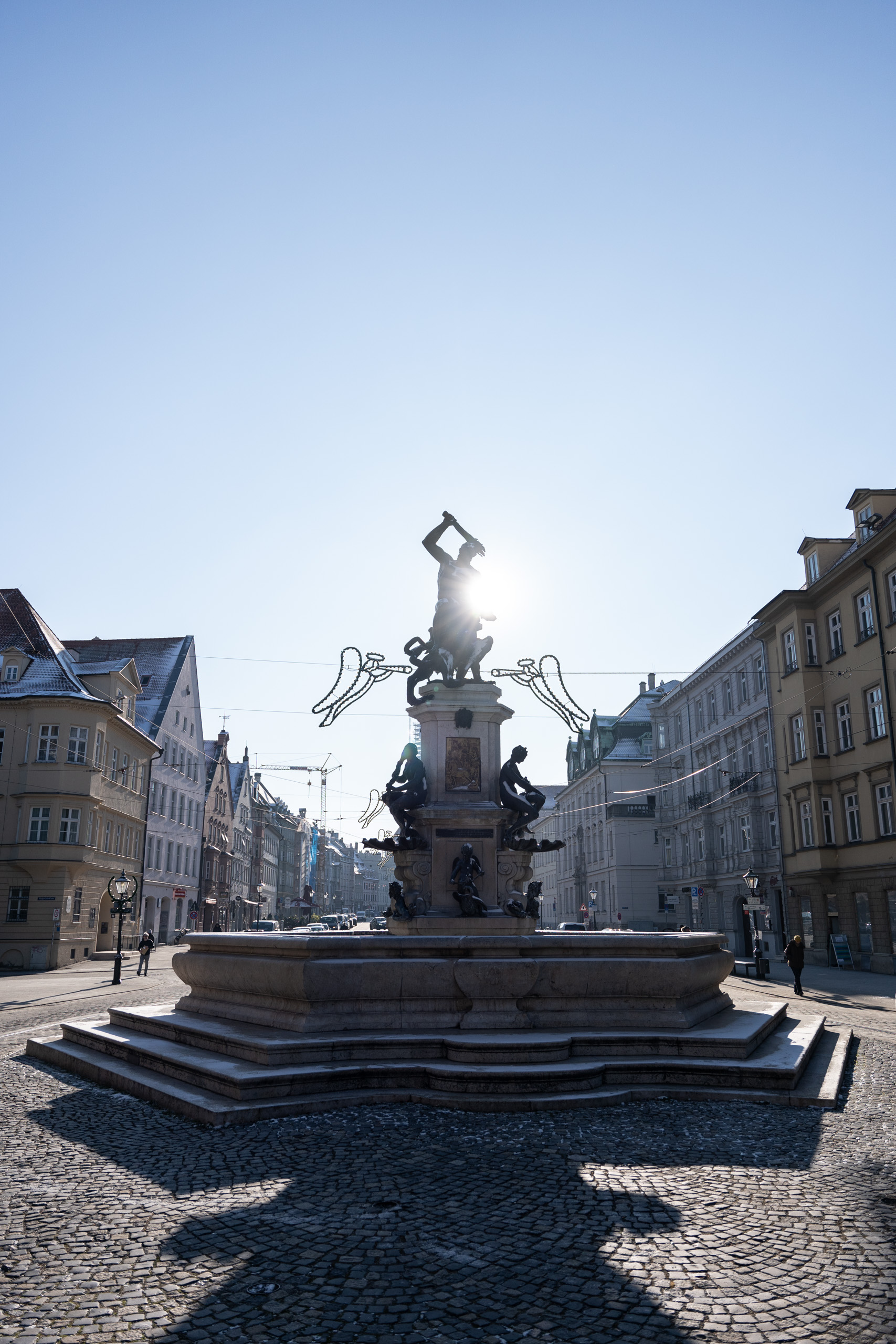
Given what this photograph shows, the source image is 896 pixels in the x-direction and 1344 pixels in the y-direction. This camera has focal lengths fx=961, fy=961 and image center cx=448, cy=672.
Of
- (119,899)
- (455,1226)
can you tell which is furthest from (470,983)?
(119,899)

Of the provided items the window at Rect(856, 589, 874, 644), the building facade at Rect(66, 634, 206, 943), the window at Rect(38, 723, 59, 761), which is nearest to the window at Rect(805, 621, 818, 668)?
the window at Rect(856, 589, 874, 644)

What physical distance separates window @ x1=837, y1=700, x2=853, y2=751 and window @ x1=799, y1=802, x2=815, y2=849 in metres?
2.89

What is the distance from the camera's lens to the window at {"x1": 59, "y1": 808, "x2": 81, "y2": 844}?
3909cm

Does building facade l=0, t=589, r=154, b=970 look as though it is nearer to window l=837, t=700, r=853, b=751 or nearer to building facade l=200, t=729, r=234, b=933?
building facade l=200, t=729, r=234, b=933

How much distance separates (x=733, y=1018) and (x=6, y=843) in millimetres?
34141

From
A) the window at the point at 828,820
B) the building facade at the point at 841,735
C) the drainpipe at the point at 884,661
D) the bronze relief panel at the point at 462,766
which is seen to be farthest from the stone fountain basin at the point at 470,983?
the window at the point at 828,820

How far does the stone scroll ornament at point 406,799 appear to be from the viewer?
1556 cm

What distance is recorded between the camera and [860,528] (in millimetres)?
35938

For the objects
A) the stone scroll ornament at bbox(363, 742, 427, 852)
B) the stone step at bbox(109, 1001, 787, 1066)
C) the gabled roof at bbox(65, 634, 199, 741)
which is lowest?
the stone step at bbox(109, 1001, 787, 1066)

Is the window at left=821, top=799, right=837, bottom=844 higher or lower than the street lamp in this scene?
higher

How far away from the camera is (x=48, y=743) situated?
129ft

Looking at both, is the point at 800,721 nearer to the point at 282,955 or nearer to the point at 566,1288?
the point at 282,955

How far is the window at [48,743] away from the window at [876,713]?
31.3 m

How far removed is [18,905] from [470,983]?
111 ft
